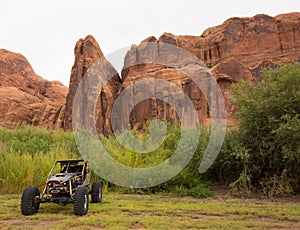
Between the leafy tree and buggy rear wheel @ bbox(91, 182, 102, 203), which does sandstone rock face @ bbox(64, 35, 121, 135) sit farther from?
buggy rear wheel @ bbox(91, 182, 102, 203)

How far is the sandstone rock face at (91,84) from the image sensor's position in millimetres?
52781

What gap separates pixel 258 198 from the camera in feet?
34.5

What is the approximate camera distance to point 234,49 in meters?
70.3

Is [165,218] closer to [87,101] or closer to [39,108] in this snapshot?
[87,101]

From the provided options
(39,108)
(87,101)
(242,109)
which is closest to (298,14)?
(87,101)

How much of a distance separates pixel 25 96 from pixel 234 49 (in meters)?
47.7

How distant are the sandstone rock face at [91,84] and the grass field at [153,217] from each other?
4355 cm

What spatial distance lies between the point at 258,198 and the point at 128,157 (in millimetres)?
4996

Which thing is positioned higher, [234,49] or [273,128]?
[234,49]

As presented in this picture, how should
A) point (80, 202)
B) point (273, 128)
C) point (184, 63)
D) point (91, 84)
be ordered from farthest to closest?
point (184, 63), point (91, 84), point (273, 128), point (80, 202)

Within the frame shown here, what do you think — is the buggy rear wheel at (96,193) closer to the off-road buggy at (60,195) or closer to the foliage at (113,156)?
the off-road buggy at (60,195)

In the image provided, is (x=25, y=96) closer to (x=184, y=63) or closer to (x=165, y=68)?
(x=165, y=68)

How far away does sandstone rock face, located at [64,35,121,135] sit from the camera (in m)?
52.8

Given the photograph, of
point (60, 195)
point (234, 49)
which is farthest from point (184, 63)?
point (60, 195)
